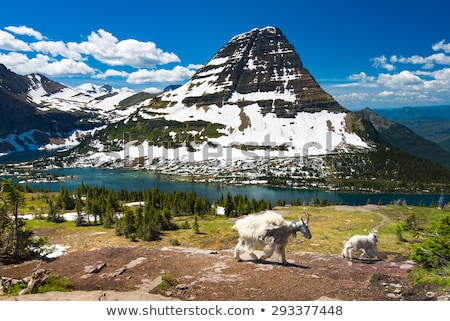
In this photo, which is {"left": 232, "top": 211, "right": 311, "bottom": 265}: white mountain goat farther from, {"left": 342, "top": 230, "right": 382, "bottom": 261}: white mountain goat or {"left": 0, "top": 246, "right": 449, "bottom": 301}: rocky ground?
{"left": 342, "top": 230, "right": 382, "bottom": 261}: white mountain goat

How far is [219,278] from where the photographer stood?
15.1 m

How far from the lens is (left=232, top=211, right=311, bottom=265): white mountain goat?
690 inches

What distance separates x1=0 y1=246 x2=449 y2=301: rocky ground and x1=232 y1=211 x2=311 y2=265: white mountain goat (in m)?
0.73

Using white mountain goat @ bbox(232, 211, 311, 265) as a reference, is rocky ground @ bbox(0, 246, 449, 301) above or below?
below

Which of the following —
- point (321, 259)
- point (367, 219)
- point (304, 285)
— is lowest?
point (367, 219)

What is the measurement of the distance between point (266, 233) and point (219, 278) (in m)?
3.81

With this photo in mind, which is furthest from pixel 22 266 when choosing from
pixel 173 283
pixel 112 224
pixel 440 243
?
pixel 112 224

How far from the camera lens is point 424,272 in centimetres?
1481

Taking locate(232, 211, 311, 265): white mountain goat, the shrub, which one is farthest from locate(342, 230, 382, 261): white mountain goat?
locate(232, 211, 311, 265): white mountain goat

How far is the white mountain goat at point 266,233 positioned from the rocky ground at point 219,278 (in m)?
0.73

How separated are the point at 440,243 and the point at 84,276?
1795 cm

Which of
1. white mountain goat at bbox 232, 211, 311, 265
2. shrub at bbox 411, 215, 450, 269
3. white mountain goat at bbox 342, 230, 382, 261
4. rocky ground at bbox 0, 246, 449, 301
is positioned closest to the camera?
rocky ground at bbox 0, 246, 449, 301

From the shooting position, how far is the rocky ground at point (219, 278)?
1291 centimetres
